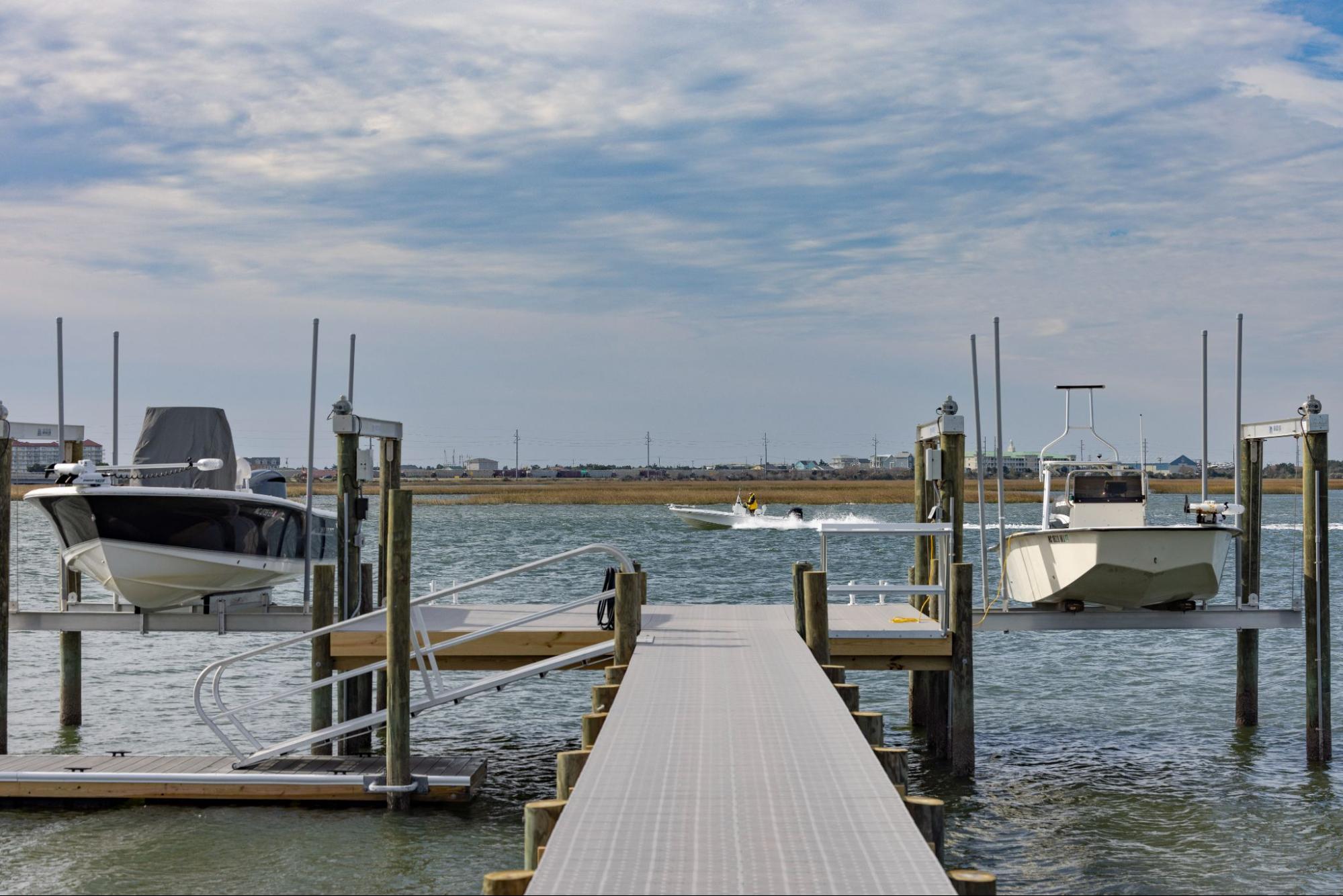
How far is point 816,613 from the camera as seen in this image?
41.6 ft

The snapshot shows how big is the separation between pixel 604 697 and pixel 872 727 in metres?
2.53

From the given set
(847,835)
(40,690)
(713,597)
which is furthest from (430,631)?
(713,597)

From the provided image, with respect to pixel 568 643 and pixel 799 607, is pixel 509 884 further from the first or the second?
pixel 799 607

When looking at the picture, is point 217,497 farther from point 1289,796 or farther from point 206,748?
point 1289,796

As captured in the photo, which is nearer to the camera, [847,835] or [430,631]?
[847,835]

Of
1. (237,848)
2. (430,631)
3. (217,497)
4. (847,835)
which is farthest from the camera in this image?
(217,497)

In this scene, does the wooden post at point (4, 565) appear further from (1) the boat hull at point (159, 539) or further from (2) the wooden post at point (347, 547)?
(2) the wooden post at point (347, 547)

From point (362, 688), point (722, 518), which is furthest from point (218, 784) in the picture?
point (722, 518)

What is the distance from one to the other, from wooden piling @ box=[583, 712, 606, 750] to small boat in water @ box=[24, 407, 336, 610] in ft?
28.1

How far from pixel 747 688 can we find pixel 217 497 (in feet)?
30.0

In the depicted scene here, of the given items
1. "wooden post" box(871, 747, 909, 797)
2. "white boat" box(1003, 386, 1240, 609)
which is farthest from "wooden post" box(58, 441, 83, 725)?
"wooden post" box(871, 747, 909, 797)

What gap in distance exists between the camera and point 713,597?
3706 centimetres

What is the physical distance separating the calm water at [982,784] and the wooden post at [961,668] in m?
0.40

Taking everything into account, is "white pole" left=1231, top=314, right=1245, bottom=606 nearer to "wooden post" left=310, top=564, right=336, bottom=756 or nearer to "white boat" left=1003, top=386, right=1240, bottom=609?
"white boat" left=1003, top=386, right=1240, bottom=609
